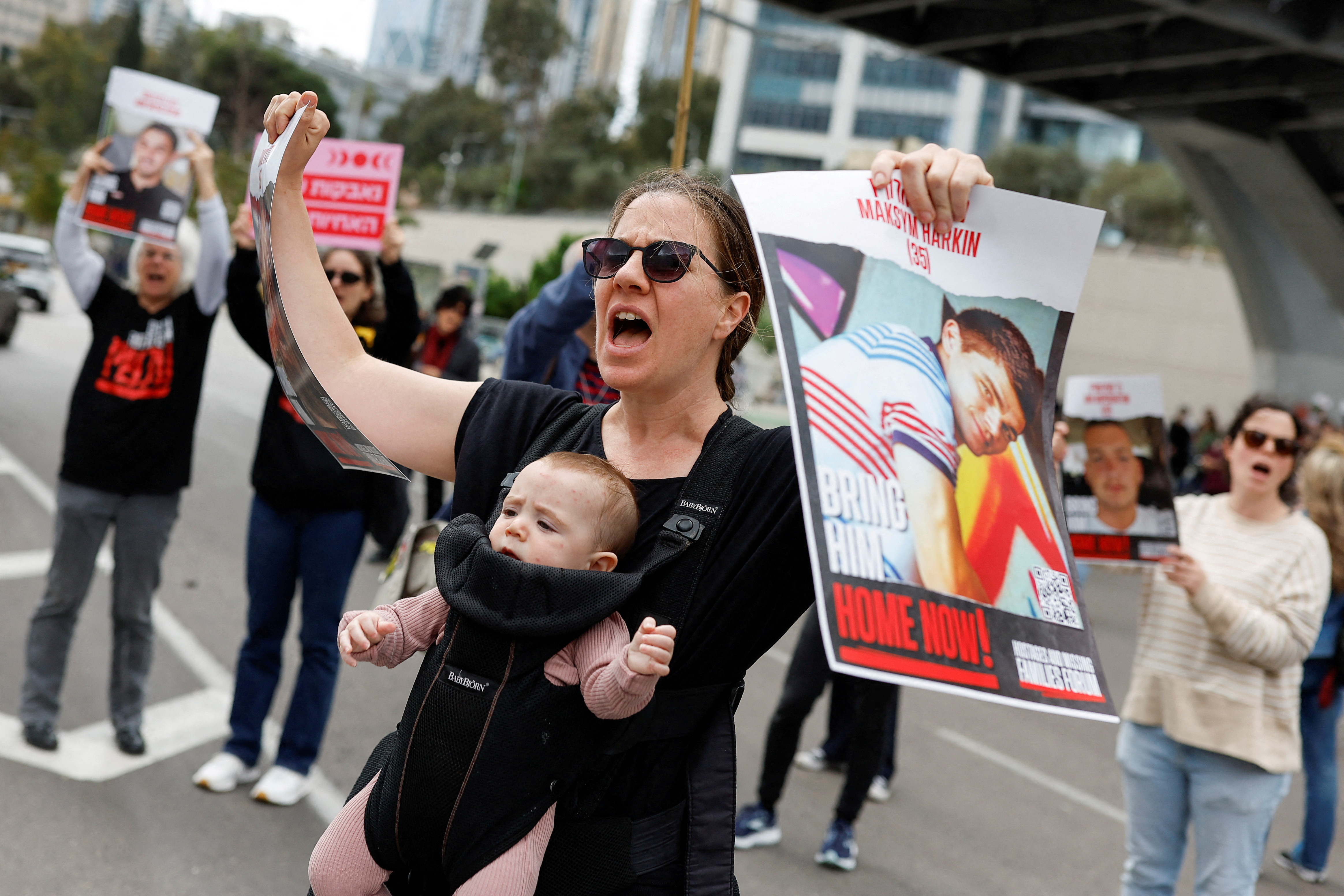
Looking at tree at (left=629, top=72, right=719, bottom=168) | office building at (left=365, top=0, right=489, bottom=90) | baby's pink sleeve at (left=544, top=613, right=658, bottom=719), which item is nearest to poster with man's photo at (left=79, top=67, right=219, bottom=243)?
baby's pink sleeve at (left=544, top=613, right=658, bottom=719)

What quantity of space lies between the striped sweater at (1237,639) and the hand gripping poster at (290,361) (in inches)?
107

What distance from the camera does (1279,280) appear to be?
25047mm

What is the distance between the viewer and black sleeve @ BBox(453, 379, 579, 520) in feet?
5.97

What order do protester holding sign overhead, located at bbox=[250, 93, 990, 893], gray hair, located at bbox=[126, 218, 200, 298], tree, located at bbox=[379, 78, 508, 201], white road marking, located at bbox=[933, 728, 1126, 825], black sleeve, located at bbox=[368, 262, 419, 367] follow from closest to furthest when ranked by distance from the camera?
protester holding sign overhead, located at bbox=[250, 93, 990, 893], black sleeve, located at bbox=[368, 262, 419, 367], gray hair, located at bbox=[126, 218, 200, 298], white road marking, located at bbox=[933, 728, 1126, 825], tree, located at bbox=[379, 78, 508, 201]

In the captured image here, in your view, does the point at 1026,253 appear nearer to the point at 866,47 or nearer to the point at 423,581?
the point at 423,581

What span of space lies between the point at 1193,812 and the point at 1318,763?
2272 mm

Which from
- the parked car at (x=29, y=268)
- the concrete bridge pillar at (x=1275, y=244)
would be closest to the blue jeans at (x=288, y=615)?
the concrete bridge pillar at (x=1275, y=244)

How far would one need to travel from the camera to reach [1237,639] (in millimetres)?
3492

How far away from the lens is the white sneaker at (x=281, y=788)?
435 centimetres

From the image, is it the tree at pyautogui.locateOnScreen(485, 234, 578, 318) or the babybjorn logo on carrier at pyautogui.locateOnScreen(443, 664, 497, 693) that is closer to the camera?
the babybjorn logo on carrier at pyautogui.locateOnScreen(443, 664, 497, 693)

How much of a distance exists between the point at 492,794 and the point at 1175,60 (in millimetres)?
19232

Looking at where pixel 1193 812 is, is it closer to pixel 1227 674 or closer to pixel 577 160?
pixel 1227 674

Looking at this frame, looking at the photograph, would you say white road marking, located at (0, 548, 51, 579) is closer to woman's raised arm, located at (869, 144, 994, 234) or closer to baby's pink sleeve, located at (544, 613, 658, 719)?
baby's pink sleeve, located at (544, 613, 658, 719)

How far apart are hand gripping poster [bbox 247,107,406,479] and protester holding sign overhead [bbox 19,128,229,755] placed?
2.85 meters
